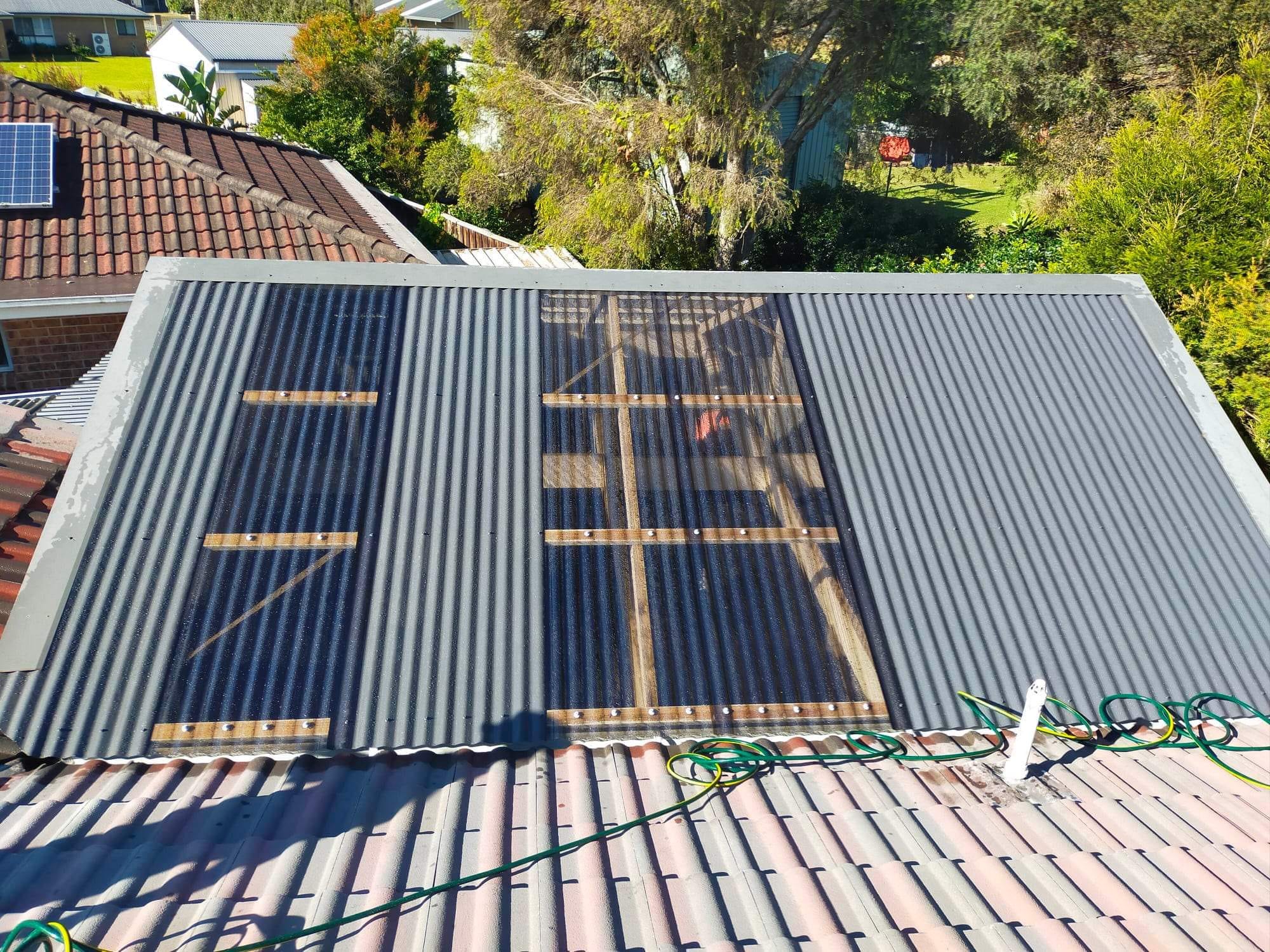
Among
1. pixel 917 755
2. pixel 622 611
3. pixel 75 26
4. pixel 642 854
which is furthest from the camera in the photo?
pixel 75 26

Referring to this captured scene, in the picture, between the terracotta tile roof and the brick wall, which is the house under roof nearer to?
the brick wall

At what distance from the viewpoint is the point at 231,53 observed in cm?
3350

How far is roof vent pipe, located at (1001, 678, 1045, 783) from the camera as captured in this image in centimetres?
361

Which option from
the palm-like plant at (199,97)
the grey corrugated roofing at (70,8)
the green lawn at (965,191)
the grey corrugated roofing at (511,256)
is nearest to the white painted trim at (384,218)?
the grey corrugated roofing at (511,256)

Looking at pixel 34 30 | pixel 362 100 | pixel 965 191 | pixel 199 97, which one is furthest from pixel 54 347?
pixel 34 30

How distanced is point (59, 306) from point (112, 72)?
58.5 m

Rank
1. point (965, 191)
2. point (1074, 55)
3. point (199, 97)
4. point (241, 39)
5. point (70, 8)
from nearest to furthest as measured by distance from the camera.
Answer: point (1074, 55) < point (199, 97) < point (965, 191) < point (241, 39) < point (70, 8)

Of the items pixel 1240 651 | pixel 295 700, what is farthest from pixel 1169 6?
pixel 295 700

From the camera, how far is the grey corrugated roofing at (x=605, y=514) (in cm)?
398

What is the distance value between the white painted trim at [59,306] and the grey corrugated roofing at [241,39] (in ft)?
85.4

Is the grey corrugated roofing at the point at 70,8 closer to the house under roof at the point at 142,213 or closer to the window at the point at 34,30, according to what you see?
the window at the point at 34,30

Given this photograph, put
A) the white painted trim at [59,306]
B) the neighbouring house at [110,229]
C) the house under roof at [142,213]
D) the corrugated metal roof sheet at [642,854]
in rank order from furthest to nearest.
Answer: the house under roof at [142,213] → the neighbouring house at [110,229] → the white painted trim at [59,306] → the corrugated metal roof sheet at [642,854]

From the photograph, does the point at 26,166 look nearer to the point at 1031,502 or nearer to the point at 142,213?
Answer: the point at 142,213

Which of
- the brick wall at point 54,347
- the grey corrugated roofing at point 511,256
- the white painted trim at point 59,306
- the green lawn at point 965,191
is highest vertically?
the white painted trim at point 59,306
